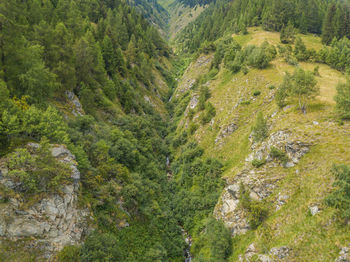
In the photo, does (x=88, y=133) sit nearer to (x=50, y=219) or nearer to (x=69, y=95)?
(x=69, y=95)

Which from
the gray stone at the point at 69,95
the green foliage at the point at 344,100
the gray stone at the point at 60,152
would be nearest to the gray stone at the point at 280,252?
the green foliage at the point at 344,100

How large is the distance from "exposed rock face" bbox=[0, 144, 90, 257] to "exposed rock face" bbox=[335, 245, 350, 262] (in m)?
27.3

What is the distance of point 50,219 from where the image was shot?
21438mm

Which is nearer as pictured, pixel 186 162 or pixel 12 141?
pixel 12 141

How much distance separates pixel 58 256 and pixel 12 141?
44.6 ft

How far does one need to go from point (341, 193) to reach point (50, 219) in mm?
31865

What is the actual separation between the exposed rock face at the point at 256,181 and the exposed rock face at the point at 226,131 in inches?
464

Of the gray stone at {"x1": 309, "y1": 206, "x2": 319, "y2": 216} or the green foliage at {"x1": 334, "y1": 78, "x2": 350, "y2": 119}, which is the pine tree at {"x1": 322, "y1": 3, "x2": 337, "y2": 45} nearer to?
the green foliage at {"x1": 334, "y1": 78, "x2": 350, "y2": 119}

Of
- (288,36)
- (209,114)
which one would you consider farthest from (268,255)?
(288,36)

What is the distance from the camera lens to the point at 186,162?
49719 millimetres

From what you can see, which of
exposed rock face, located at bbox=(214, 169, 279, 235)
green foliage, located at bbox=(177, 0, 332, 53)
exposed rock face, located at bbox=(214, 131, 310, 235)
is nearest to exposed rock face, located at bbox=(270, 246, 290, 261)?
exposed rock face, located at bbox=(214, 169, 279, 235)

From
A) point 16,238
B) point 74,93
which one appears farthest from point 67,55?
point 16,238

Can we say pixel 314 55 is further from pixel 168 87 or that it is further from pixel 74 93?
pixel 74 93

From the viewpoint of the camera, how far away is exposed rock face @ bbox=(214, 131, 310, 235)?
29502mm
